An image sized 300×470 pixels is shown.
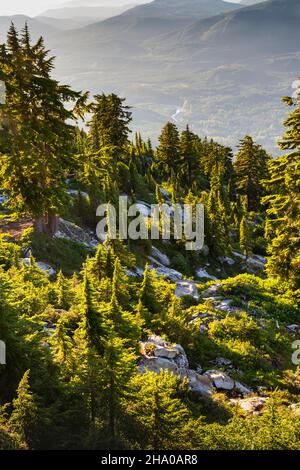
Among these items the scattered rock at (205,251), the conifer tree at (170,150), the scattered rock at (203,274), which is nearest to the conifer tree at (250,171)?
the conifer tree at (170,150)

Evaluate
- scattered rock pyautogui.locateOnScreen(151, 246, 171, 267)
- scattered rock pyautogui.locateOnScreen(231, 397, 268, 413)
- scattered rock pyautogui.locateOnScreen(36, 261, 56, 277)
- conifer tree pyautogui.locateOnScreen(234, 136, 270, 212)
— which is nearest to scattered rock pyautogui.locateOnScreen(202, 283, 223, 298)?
scattered rock pyautogui.locateOnScreen(36, 261, 56, 277)

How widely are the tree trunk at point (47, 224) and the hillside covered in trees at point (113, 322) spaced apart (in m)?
0.09

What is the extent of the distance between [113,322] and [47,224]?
14494mm

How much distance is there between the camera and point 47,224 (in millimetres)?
25578

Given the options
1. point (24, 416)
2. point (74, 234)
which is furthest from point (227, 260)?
point (24, 416)

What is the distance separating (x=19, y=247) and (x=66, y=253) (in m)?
3.55

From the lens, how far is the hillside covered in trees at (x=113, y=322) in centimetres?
910

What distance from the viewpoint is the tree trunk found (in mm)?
24666

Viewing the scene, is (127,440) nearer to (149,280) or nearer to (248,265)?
(149,280)

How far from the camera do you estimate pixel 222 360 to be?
16.1 meters

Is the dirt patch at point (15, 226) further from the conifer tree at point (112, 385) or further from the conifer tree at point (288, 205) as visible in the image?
the conifer tree at point (112, 385)

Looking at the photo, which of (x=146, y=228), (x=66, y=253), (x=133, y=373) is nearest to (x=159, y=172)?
(x=146, y=228)
